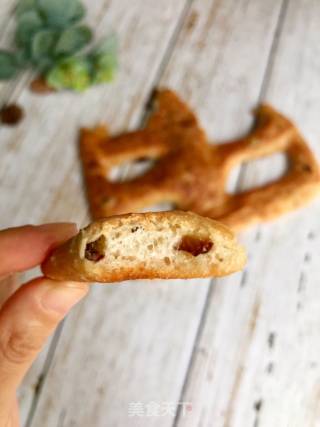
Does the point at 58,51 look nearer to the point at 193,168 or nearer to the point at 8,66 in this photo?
the point at 8,66

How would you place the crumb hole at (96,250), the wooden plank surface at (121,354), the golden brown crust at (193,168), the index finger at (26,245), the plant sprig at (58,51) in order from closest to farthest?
the crumb hole at (96,250), the index finger at (26,245), the wooden plank surface at (121,354), the golden brown crust at (193,168), the plant sprig at (58,51)

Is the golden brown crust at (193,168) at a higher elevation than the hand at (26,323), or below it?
below

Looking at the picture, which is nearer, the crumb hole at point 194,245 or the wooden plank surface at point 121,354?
the crumb hole at point 194,245

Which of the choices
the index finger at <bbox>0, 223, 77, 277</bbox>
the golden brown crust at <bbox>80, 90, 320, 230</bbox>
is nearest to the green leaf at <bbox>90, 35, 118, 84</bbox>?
the golden brown crust at <bbox>80, 90, 320, 230</bbox>

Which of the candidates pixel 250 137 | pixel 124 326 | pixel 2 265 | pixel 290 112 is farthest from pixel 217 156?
pixel 2 265

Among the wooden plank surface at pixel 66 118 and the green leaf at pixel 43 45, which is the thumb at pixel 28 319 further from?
→ the green leaf at pixel 43 45

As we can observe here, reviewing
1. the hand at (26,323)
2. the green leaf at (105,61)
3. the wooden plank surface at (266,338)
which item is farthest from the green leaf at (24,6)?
the hand at (26,323)

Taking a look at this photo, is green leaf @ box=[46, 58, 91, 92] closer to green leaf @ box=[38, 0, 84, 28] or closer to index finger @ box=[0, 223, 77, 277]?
green leaf @ box=[38, 0, 84, 28]
